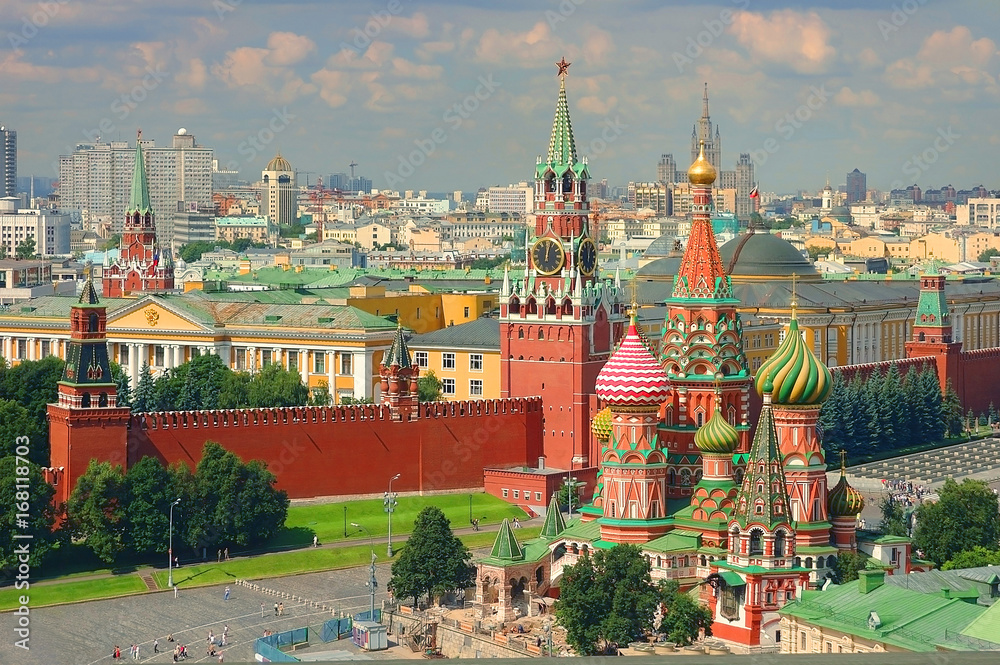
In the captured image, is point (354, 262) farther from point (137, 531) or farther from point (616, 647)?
point (616, 647)

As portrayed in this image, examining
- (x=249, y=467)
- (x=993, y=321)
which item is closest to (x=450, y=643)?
(x=249, y=467)

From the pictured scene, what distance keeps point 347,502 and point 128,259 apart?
44.3 metres

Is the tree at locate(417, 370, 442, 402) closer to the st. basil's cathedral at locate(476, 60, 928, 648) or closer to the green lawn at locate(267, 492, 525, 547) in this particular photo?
the green lawn at locate(267, 492, 525, 547)

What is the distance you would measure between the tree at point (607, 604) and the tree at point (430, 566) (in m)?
5.50

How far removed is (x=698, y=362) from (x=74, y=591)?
1569cm

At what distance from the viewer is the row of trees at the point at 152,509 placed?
5172cm

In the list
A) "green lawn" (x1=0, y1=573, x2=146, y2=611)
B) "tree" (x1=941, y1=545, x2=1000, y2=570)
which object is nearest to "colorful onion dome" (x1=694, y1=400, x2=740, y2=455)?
"tree" (x1=941, y1=545, x2=1000, y2=570)

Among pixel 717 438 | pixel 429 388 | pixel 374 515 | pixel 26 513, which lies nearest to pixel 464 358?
pixel 429 388

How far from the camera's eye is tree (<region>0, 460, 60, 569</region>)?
50094 millimetres

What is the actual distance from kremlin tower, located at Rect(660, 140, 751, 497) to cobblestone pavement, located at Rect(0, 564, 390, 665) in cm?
814

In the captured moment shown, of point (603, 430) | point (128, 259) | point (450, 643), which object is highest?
point (128, 259)

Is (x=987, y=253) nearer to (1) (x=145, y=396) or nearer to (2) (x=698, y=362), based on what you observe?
(1) (x=145, y=396)

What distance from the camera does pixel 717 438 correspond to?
45.9 m

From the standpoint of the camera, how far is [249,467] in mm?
55344
